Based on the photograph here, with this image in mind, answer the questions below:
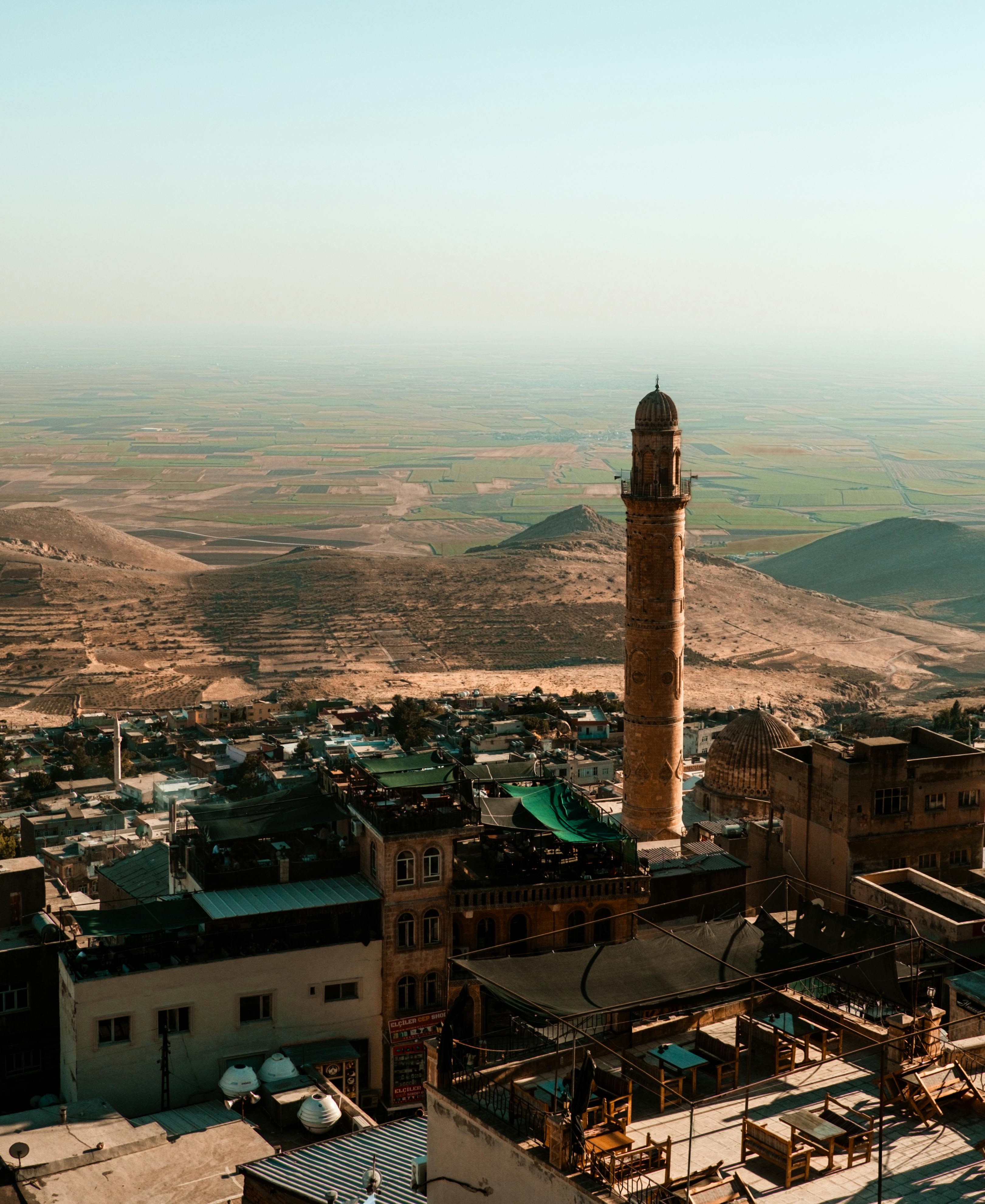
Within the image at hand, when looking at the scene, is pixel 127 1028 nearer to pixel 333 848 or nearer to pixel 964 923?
pixel 333 848

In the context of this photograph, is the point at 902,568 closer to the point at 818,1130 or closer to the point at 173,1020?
the point at 173,1020

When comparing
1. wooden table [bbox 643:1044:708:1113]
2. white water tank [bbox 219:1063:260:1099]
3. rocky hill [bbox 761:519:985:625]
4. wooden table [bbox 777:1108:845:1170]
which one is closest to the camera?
wooden table [bbox 777:1108:845:1170]

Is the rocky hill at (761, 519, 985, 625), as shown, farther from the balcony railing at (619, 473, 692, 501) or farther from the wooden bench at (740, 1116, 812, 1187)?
the wooden bench at (740, 1116, 812, 1187)

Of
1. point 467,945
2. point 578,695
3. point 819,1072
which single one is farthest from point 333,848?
point 578,695

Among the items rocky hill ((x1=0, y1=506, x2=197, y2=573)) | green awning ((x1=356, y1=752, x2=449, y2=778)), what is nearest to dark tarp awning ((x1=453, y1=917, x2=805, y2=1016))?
green awning ((x1=356, y1=752, x2=449, y2=778))

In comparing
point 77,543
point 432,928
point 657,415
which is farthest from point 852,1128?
point 77,543
